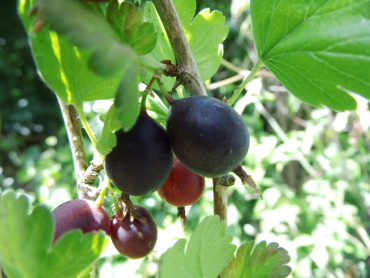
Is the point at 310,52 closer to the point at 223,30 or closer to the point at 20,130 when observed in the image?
the point at 223,30

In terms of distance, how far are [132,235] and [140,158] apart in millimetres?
136

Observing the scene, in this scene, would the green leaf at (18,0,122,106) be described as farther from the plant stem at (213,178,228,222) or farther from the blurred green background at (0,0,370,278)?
the blurred green background at (0,0,370,278)

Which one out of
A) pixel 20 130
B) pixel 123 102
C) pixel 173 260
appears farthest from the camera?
pixel 20 130

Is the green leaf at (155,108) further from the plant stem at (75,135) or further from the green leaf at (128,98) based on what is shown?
the green leaf at (128,98)

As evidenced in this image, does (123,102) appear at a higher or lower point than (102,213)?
higher

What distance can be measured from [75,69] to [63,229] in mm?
174

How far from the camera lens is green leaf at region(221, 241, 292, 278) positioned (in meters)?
0.43

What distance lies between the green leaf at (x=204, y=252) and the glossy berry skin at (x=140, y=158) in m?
0.08

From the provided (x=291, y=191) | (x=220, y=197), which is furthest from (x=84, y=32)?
(x=291, y=191)

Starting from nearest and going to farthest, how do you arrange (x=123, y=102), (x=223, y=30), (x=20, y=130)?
(x=123, y=102) → (x=223, y=30) → (x=20, y=130)

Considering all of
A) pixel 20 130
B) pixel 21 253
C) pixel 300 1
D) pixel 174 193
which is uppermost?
pixel 300 1

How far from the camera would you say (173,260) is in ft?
1.16

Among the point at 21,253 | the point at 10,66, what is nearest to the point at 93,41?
the point at 21,253

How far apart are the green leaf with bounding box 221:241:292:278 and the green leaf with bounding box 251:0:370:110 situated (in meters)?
0.20
